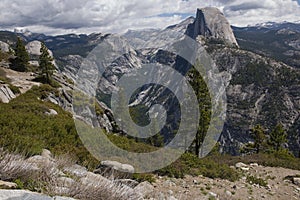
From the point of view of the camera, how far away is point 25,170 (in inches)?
264

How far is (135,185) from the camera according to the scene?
38.4ft

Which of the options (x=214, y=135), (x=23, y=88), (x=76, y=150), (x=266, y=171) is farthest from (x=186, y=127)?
(x=23, y=88)

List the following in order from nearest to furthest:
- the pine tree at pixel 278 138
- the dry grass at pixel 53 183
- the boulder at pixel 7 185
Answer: the boulder at pixel 7 185 → the dry grass at pixel 53 183 → the pine tree at pixel 278 138

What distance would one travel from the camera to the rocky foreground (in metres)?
5.97

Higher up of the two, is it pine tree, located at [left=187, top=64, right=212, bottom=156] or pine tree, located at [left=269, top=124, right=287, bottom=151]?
pine tree, located at [left=187, top=64, right=212, bottom=156]

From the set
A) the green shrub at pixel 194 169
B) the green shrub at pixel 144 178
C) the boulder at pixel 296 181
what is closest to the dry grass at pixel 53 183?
the green shrub at pixel 144 178

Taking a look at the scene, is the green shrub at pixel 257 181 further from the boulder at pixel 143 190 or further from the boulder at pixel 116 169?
the boulder at pixel 143 190

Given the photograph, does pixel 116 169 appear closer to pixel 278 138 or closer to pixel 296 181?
pixel 296 181

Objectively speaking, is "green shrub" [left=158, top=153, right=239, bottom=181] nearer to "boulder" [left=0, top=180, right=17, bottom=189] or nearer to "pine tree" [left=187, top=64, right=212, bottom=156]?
"pine tree" [left=187, top=64, right=212, bottom=156]

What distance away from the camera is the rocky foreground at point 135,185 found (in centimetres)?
597

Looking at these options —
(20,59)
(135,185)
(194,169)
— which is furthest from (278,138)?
(20,59)

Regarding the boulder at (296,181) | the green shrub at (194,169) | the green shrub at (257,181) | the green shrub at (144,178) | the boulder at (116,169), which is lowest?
the boulder at (296,181)

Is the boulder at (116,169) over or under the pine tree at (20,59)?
under

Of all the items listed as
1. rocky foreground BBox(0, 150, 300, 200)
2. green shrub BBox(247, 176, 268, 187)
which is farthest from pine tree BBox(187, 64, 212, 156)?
green shrub BBox(247, 176, 268, 187)
